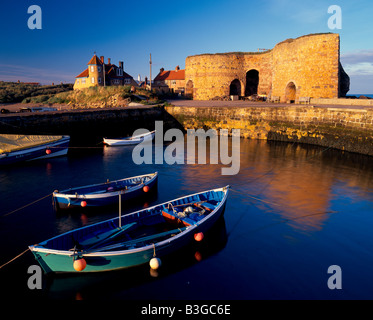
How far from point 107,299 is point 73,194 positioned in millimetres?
5564

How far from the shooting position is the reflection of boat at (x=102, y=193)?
11492 millimetres

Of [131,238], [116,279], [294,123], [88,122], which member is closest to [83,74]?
[88,122]

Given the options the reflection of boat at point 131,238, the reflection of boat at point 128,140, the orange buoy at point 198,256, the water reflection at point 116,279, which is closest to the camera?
the water reflection at point 116,279

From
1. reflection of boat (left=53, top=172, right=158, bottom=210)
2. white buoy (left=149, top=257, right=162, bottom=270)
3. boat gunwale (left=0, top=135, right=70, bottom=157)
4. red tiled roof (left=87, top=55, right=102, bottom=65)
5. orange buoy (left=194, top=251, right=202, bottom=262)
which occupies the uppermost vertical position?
red tiled roof (left=87, top=55, right=102, bottom=65)

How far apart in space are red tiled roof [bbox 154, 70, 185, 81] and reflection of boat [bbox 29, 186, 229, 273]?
161ft

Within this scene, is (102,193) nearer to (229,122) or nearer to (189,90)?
(229,122)

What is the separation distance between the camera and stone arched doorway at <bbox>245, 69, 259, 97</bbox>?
44.6m

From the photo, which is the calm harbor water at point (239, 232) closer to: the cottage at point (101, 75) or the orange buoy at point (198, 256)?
the orange buoy at point (198, 256)

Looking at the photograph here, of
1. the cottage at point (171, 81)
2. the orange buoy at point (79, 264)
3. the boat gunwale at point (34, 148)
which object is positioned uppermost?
the cottage at point (171, 81)

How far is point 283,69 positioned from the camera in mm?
33688

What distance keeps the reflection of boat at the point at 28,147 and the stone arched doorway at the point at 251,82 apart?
30878mm

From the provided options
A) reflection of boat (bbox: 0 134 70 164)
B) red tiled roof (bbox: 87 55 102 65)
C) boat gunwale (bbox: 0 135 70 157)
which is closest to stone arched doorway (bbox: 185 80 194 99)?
red tiled roof (bbox: 87 55 102 65)

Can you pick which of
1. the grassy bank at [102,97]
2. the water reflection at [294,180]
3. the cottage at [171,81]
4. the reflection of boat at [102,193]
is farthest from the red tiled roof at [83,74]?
the reflection of boat at [102,193]

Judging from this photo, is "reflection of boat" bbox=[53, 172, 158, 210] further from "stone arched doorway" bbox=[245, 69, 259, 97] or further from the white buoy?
"stone arched doorway" bbox=[245, 69, 259, 97]
